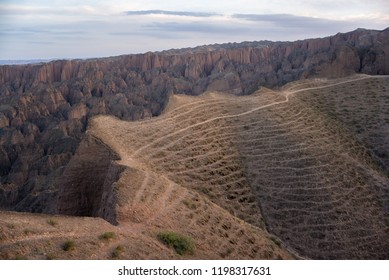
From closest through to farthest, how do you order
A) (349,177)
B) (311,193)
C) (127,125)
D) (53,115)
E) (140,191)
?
(140,191)
(311,193)
(349,177)
(127,125)
(53,115)

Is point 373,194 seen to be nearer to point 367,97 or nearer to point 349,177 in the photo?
point 349,177

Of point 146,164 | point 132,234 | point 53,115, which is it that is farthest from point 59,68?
point 132,234

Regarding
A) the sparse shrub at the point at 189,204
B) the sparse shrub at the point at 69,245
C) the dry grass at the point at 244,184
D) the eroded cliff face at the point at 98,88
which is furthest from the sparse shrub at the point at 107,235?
the eroded cliff face at the point at 98,88

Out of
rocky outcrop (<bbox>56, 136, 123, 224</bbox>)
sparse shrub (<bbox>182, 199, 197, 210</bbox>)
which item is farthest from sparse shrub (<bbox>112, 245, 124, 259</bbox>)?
rocky outcrop (<bbox>56, 136, 123, 224</bbox>)

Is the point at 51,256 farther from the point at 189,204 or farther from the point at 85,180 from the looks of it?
the point at 85,180

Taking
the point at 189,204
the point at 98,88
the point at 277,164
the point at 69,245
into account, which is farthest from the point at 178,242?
the point at 98,88

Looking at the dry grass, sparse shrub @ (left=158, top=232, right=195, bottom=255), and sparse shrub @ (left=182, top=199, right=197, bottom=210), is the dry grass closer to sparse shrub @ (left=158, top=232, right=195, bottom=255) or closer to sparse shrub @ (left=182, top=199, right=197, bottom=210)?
sparse shrub @ (left=182, top=199, right=197, bottom=210)

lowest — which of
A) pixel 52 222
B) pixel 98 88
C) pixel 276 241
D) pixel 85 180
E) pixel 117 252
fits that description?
pixel 276 241
